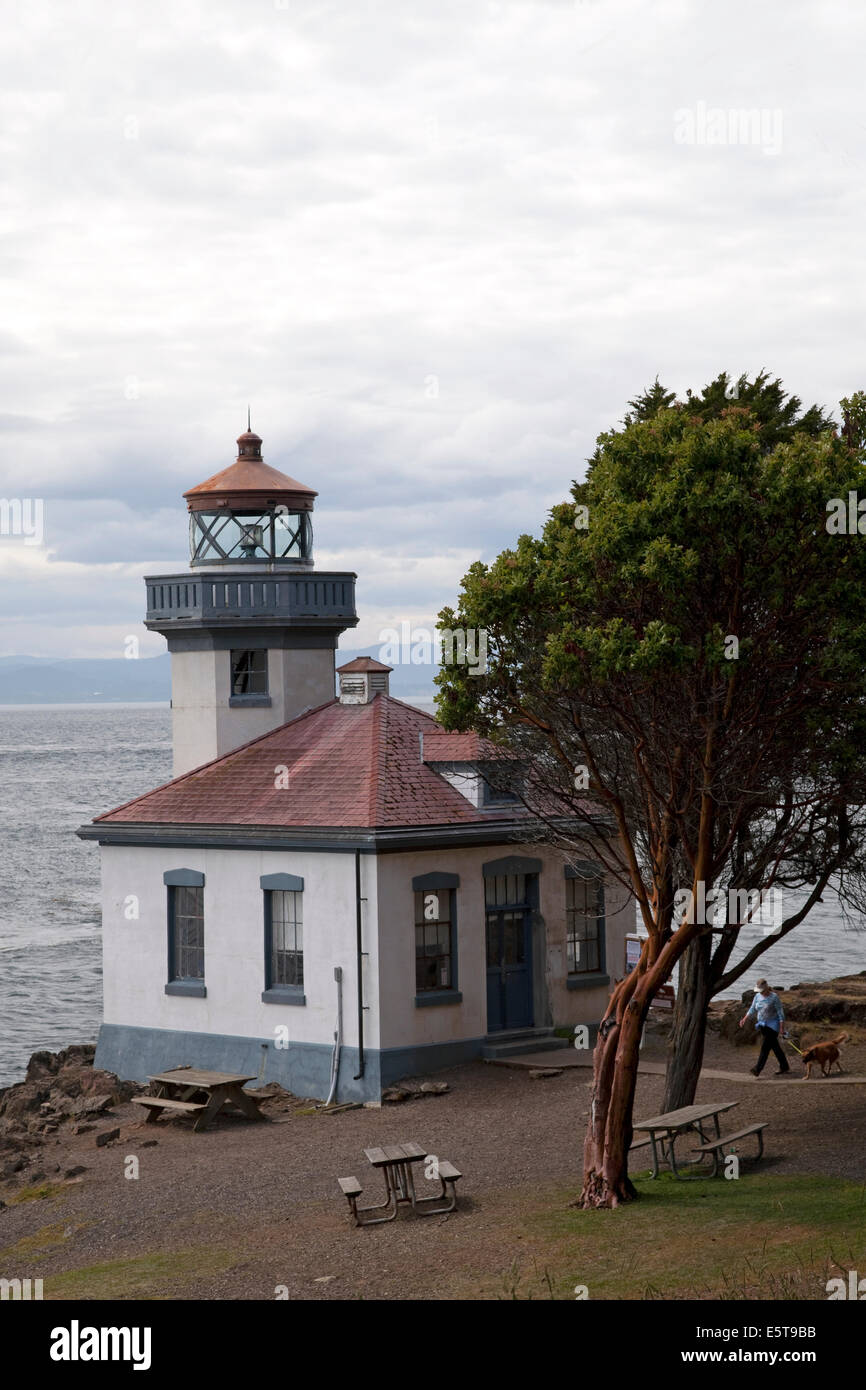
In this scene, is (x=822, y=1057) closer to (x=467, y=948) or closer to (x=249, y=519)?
(x=467, y=948)

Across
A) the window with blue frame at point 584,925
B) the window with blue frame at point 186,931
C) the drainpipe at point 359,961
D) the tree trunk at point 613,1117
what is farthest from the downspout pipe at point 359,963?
the tree trunk at point 613,1117

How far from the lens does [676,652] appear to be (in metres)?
16.6

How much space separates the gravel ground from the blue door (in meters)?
1.70

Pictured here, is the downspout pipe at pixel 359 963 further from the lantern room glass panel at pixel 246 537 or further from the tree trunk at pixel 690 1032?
the lantern room glass panel at pixel 246 537

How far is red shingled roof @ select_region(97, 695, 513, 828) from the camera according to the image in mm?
27922

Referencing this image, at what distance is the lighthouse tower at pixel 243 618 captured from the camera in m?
32.4

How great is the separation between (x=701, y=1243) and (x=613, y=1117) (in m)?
2.48

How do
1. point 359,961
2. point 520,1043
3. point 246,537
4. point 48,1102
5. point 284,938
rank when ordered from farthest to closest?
point 246,537 → point 48,1102 → point 520,1043 → point 284,938 → point 359,961

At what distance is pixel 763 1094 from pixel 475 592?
995 cm

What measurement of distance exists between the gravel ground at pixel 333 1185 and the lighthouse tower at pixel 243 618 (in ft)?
26.4

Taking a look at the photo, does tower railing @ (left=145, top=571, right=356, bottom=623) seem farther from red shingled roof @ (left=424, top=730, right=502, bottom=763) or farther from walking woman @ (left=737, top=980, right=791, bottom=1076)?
walking woman @ (left=737, top=980, right=791, bottom=1076)

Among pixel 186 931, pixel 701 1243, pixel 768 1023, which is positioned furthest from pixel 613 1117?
pixel 186 931

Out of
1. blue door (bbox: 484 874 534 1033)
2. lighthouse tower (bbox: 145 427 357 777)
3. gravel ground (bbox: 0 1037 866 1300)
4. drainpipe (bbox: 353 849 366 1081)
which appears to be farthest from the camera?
lighthouse tower (bbox: 145 427 357 777)

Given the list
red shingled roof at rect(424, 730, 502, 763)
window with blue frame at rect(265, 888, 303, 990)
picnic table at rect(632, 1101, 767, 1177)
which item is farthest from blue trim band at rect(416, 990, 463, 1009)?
picnic table at rect(632, 1101, 767, 1177)
